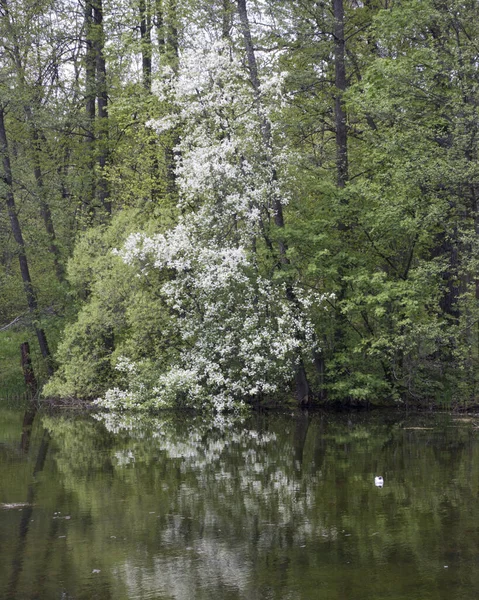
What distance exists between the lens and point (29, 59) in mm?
29188

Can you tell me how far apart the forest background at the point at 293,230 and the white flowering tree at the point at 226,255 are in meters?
0.06

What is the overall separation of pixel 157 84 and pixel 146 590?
17240 millimetres

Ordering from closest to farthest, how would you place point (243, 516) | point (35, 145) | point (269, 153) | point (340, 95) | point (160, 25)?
point (243, 516)
point (269, 153)
point (340, 95)
point (160, 25)
point (35, 145)

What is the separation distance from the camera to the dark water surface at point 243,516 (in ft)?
25.8

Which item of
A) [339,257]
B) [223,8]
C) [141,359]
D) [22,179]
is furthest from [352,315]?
[22,179]

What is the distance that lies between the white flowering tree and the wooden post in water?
6308 millimetres

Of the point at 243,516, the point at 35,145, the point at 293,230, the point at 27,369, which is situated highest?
the point at 35,145

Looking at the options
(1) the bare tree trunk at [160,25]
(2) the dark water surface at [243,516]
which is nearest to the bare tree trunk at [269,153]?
(2) the dark water surface at [243,516]

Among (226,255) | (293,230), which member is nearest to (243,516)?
(226,255)

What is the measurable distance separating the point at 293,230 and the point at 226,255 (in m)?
2.01

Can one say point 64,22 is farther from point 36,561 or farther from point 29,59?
point 36,561

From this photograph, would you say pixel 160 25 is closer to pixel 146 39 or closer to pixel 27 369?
pixel 146 39

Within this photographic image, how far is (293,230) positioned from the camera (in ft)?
70.0

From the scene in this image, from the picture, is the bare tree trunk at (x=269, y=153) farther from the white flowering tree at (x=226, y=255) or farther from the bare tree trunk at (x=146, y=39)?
the bare tree trunk at (x=146, y=39)
